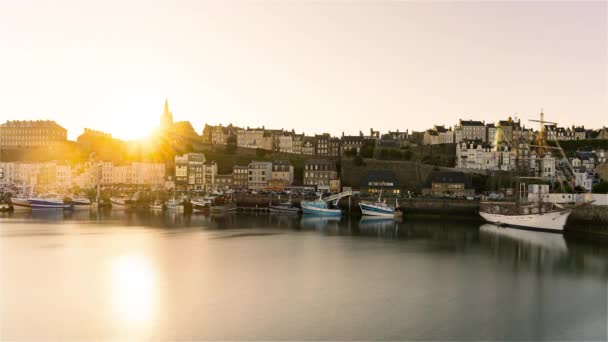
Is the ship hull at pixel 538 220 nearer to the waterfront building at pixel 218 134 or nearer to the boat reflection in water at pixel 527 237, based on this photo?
the boat reflection in water at pixel 527 237

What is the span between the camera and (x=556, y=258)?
767 inches

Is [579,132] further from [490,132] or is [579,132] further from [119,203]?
[119,203]

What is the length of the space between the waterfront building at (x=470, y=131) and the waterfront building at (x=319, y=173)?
19194 mm

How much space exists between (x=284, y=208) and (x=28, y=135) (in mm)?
56687

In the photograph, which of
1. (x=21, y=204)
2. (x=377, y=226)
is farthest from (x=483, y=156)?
(x=21, y=204)

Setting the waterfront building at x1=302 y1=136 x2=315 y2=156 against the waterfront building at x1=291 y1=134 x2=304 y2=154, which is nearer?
the waterfront building at x1=302 y1=136 x2=315 y2=156

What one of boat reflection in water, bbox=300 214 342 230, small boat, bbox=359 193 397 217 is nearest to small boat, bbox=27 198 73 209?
boat reflection in water, bbox=300 214 342 230

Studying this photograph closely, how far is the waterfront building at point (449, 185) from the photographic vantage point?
→ 150ft

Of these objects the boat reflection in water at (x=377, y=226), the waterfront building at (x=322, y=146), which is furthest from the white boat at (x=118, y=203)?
the waterfront building at (x=322, y=146)

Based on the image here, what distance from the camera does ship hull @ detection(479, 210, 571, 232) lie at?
2748 centimetres

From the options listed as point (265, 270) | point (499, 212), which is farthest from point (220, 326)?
point (499, 212)

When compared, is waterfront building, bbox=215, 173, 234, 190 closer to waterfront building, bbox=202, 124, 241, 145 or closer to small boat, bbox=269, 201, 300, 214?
small boat, bbox=269, 201, 300, 214

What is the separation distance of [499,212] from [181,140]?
176 ft

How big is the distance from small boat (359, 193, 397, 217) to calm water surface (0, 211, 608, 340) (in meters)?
11.3
